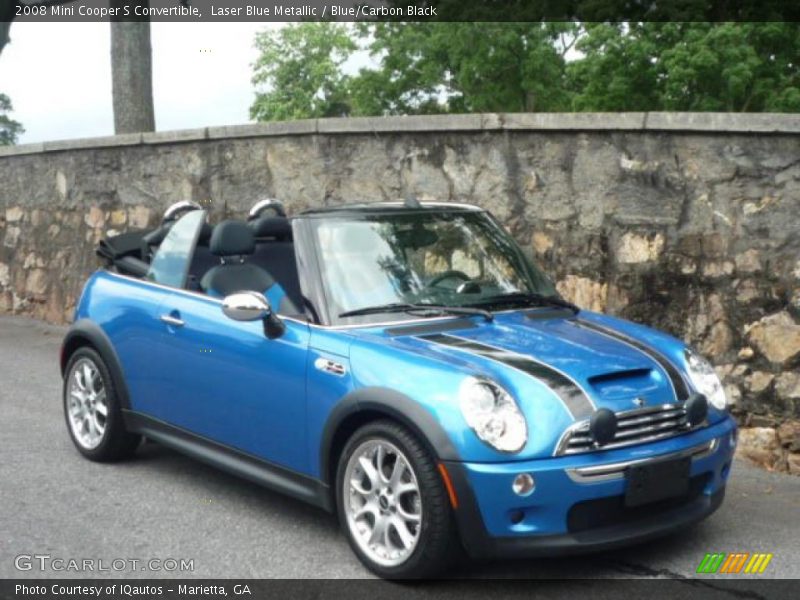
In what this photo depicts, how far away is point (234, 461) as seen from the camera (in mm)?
5641

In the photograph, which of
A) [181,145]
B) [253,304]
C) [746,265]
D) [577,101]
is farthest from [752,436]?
[577,101]

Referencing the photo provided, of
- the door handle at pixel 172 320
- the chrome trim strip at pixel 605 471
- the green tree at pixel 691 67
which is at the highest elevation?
the green tree at pixel 691 67

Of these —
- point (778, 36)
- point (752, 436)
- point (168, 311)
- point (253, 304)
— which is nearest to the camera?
point (253, 304)

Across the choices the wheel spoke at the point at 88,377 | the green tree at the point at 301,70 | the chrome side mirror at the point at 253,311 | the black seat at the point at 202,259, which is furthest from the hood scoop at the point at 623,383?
the green tree at the point at 301,70

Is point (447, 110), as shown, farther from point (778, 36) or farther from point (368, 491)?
point (368, 491)

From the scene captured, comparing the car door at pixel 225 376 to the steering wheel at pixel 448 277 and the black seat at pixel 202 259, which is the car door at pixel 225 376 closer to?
the black seat at pixel 202 259

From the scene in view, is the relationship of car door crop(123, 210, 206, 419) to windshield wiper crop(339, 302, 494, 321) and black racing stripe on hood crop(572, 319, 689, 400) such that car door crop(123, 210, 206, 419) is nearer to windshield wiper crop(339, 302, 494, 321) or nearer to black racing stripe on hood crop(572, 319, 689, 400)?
windshield wiper crop(339, 302, 494, 321)

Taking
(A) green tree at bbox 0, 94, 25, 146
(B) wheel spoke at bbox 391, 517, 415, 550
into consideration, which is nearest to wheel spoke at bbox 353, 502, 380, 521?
(B) wheel spoke at bbox 391, 517, 415, 550

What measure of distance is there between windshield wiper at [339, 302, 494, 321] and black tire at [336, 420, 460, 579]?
73cm

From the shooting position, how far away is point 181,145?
11.6m

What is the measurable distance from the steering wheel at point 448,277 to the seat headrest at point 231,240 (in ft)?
3.41

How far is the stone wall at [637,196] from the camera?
7.30 metres

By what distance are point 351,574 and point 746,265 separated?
149 inches

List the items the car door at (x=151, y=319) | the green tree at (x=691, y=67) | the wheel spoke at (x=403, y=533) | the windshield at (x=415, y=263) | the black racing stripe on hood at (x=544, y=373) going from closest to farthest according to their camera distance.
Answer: the black racing stripe on hood at (x=544, y=373) < the wheel spoke at (x=403, y=533) < the windshield at (x=415, y=263) < the car door at (x=151, y=319) < the green tree at (x=691, y=67)
